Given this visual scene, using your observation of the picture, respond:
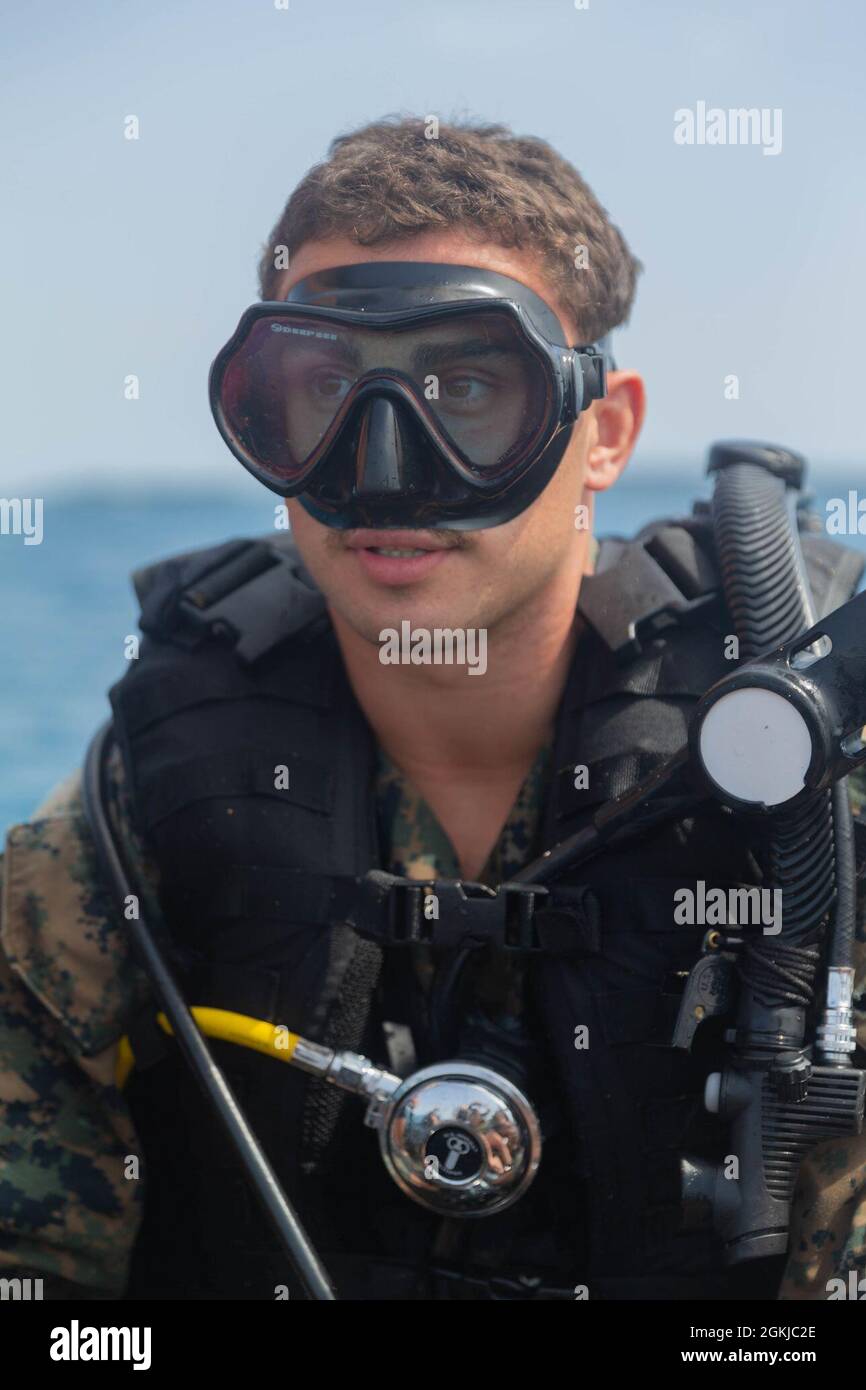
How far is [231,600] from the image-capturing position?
7.27 feet

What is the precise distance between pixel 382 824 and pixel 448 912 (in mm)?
257

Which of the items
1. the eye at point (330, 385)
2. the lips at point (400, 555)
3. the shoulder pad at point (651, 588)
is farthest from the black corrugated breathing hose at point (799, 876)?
the eye at point (330, 385)

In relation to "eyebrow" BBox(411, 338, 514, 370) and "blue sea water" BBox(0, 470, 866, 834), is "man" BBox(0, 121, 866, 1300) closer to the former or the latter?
"eyebrow" BBox(411, 338, 514, 370)

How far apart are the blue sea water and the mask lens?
2039 millimetres

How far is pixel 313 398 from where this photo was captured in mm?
1981

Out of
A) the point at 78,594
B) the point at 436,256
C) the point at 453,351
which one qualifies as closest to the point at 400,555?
the point at 453,351

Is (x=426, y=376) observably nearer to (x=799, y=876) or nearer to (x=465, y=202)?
(x=465, y=202)

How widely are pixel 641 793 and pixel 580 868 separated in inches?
5.5

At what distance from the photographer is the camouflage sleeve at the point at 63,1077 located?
6.75 feet

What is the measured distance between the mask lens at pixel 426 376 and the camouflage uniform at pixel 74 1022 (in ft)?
1.59
